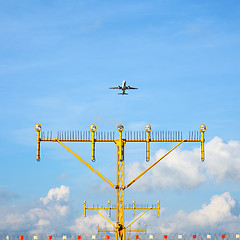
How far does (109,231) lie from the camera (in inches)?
4825

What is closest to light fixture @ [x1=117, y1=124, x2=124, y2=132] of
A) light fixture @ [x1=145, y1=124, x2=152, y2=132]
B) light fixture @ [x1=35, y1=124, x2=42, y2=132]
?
light fixture @ [x1=145, y1=124, x2=152, y2=132]

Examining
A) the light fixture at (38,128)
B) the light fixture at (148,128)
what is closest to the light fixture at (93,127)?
the light fixture at (38,128)

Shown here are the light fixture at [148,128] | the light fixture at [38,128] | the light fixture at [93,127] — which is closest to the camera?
the light fixture at [38,128]

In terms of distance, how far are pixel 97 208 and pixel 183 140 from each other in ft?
93.3

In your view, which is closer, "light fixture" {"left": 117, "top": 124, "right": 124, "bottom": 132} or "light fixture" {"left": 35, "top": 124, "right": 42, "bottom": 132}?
"light fixture" {"left": 35, "top": 124, "right": 42, "bottom": 132}

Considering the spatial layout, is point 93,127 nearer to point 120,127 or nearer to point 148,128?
point 120,127

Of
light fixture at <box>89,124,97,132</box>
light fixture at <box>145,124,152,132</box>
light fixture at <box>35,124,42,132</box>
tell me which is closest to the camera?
light fixture at <box>35,124,42,132</box>

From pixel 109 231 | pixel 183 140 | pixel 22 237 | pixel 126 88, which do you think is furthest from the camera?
pixel 126 88

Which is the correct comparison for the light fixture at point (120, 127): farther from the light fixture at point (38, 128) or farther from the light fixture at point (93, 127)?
the light fixture at point (38, 128)

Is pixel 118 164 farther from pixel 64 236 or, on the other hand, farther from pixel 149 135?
pixel 64 236

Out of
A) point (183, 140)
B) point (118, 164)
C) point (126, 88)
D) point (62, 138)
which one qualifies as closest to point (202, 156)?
point (183, 140)

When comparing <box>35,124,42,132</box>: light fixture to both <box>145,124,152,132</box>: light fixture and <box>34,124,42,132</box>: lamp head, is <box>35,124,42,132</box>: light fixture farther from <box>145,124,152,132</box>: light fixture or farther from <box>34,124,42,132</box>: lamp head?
<box>145,124,152,132</box>: light fixture

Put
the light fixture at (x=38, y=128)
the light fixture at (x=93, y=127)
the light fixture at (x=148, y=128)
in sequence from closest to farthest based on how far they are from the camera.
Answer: the light fixture at (x=38, y=128) → the light fixture at (x=93, y=127) → the light fixture at (x=148, y=128)

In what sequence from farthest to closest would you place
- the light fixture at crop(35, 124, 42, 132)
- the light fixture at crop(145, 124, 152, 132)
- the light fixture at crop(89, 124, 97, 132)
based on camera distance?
the light fixture at crop(145, 124, 152, 132) → the light fixture at crop(89, 124, 97, 132) → the light fixture at crop(35, 124, 42, 132)
